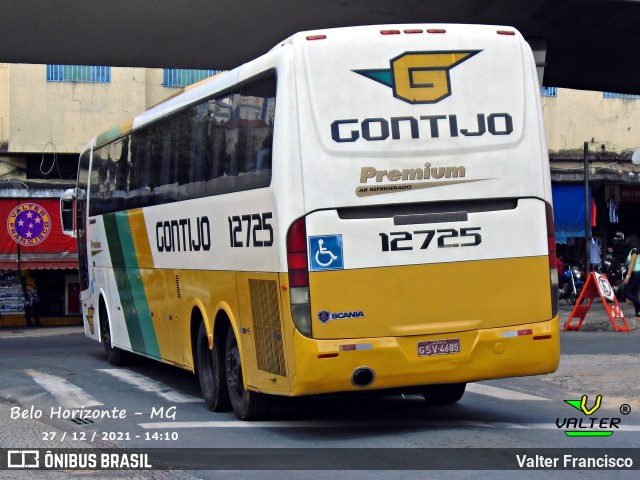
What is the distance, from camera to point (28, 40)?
20500mm

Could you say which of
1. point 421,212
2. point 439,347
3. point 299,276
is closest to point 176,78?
point 421,212

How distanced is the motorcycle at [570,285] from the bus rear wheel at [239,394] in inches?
816

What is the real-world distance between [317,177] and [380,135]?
697mm

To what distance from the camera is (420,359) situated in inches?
407

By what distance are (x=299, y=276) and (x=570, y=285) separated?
73.8 feet

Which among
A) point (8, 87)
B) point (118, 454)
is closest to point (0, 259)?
point (8, 87)

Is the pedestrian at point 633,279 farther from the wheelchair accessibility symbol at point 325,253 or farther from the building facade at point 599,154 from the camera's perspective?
the wheelchair accessibility symbol at point 325,253

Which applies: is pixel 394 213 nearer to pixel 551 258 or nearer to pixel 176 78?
pixel 551 258

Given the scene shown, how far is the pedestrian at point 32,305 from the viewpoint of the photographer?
29547 mm

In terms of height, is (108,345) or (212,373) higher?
(108,345)

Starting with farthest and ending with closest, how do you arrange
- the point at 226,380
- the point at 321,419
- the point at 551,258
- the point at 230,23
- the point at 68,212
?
the point at 68,212, the point at 230,23, the point at 226,380, the point at 321,419, the point at 551,258

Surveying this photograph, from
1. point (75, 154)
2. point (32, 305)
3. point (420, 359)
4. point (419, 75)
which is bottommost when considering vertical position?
point (420, 359)

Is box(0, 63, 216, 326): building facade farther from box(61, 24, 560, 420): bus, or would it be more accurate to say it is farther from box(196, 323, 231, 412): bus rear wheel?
box(61, 24, 560, 420): bus

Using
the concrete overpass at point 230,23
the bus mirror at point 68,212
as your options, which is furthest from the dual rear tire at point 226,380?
the bus mirror at point 68,212
